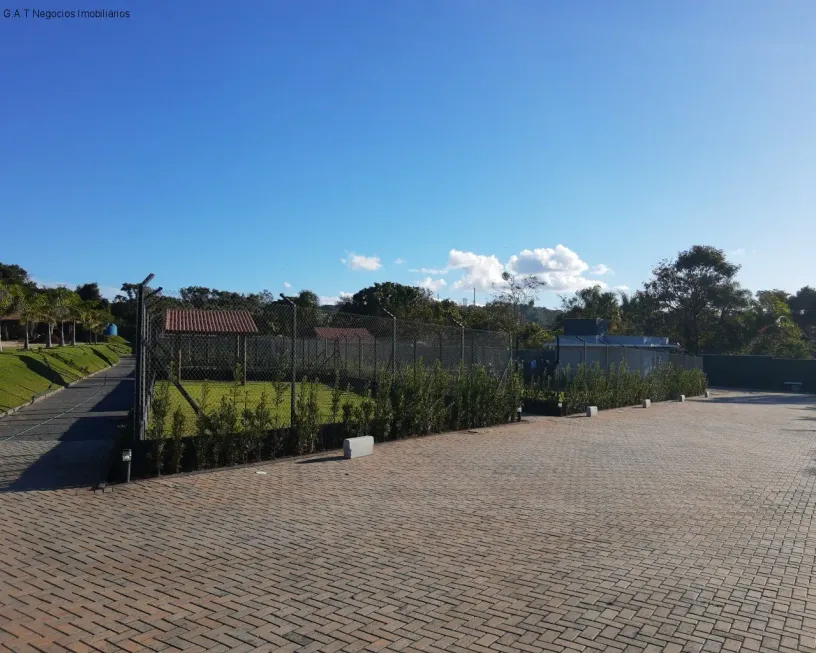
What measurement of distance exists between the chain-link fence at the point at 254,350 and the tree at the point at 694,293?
3866cm

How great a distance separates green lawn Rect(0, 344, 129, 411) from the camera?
19.1 m

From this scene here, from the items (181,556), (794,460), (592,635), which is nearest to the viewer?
(592,635)

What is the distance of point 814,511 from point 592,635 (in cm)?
499

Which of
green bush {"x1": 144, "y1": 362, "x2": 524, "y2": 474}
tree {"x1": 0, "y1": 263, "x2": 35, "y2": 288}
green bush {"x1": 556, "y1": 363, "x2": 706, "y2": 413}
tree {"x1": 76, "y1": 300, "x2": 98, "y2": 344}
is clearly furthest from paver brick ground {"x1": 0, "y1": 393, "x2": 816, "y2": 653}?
tree {"x1": 0, "y1": 263, "x2": 35, "y2": 288}

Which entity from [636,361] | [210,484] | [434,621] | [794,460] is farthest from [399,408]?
[636,361]

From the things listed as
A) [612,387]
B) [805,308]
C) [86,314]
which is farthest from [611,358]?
[805,308]

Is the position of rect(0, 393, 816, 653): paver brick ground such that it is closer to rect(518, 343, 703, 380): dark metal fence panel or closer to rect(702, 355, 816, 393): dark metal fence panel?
rect(518, 343, 703, 380): dark metal fence panel

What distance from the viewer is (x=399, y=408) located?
42.3 ft

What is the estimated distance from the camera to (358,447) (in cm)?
1080

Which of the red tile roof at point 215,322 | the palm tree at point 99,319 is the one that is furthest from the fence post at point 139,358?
the palm tree at point 99,319

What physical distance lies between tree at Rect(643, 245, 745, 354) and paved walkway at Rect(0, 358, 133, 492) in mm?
44879

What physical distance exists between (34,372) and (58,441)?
557 inches

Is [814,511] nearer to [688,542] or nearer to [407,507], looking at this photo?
[688,542]

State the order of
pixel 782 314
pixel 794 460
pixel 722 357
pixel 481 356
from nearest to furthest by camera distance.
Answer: pixel 794 460, pixel 481 356, pixel 722 357, pixel 782 314
